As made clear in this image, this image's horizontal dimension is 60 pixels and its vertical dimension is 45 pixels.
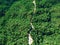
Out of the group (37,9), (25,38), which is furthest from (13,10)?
(25,38)

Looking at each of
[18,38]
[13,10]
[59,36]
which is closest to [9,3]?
[13,10]

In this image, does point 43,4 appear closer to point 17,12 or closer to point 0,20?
point 17,12

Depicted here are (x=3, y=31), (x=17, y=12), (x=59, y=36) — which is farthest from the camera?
(x=17, y=12)

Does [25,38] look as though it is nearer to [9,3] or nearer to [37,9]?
[37,9]

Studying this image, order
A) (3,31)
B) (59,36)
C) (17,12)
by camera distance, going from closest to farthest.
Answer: (59,36) < (3,31) < (17,12)

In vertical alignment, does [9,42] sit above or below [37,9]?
below

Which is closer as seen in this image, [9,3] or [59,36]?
[59,36]
